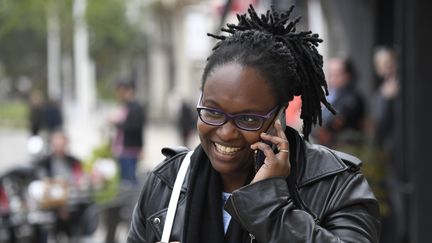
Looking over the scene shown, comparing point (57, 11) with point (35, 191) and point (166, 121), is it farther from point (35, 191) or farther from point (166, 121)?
point (166, 121)

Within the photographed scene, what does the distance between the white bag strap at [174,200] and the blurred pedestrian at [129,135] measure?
11455 mm

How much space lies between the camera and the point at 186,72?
55.1 metres

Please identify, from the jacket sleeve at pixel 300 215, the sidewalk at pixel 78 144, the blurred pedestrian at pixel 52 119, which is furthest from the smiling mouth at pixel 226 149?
the blurred pedestrian at pixel 52 119

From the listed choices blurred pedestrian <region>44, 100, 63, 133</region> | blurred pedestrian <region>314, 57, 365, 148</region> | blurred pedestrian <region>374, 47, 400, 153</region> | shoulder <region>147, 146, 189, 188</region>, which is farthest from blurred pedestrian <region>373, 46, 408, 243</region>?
blurred pedestrian <region>44, 100, 63, 133</region>

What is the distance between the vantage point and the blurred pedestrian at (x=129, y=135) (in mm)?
14266

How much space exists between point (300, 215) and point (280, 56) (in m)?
0.43

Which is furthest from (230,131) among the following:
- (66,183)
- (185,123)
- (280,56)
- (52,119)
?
(185,123)

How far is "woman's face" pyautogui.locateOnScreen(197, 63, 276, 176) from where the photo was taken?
2.42 metres

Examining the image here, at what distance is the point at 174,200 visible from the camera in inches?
103

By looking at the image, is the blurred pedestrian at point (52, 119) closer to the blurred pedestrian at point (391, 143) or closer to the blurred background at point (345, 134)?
the blurred background at point (345, 134)

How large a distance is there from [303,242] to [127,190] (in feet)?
24.9

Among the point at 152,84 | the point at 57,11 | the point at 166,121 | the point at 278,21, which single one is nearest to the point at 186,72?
the point at 152,84

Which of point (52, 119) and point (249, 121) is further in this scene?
point (52, 119)

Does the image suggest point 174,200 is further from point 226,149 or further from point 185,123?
point 185,123
